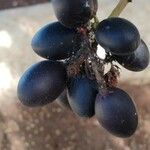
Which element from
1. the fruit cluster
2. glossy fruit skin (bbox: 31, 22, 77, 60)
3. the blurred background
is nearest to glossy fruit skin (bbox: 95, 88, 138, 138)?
the fruit cluster

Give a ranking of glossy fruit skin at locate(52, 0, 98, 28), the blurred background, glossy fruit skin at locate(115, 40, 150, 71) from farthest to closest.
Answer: the blurred background < glossy fruit skin at locate(115, 40, 150, 71) < glossy fruit skin at locate(52, 0, 98, 28)

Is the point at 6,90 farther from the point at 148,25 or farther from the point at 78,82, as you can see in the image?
the point at 78,82

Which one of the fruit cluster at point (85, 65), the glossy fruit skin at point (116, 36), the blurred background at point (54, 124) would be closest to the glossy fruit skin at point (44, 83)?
the fruit cluster at point (85, 65)

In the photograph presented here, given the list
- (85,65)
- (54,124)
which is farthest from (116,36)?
(54,124)

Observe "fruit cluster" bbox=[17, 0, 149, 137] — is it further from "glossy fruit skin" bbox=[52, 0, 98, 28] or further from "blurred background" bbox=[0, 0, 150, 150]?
"blurred background" bbox=[0, 0, 150, 150]

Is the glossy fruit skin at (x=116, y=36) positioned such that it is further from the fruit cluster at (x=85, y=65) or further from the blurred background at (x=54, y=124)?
the blurred background at (x=54, y=124)
